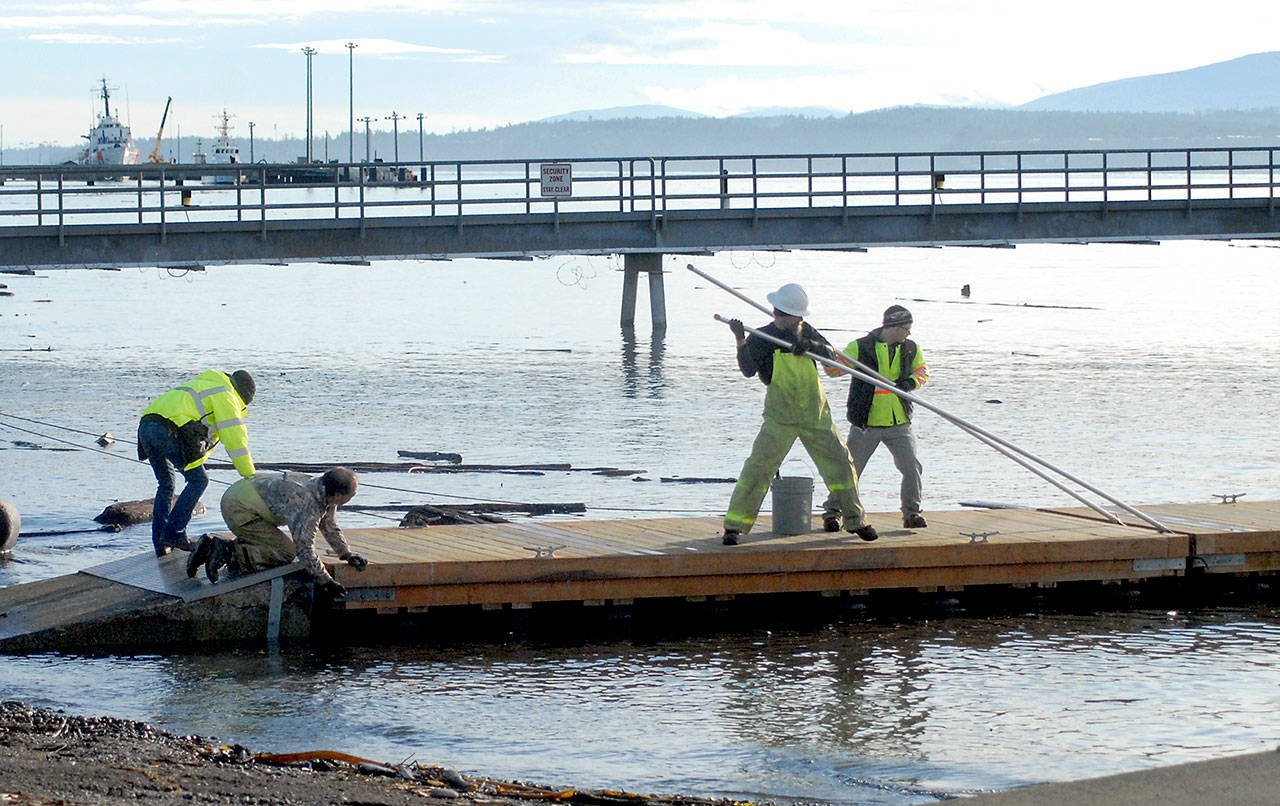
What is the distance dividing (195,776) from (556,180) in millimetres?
A: 22771

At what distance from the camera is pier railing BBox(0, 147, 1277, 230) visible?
2819cm

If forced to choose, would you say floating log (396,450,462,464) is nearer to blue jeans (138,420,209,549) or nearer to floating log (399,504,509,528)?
floating log (399,504,509,528)

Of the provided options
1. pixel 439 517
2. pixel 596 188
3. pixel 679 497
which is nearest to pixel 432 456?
pixel 679 497

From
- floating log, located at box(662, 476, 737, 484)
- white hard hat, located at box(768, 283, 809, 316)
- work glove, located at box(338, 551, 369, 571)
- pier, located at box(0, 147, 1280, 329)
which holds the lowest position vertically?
floating log, located at box(662, 476, 737, 484)

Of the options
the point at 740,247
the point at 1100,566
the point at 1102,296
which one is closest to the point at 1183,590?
the point at 1100,566

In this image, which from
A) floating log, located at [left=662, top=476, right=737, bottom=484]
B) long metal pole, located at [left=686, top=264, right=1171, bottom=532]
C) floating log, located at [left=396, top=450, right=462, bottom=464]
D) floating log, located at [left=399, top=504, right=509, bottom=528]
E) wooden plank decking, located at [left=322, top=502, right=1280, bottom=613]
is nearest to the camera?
wooden plank decking, located at [left=322, top=502, right=1280, bottom=613]

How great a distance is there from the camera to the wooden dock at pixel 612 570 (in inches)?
→ 392

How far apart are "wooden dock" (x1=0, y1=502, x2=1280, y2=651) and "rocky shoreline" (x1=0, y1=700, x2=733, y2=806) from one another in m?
1.82

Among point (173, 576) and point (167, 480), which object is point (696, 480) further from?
point (173, 576)

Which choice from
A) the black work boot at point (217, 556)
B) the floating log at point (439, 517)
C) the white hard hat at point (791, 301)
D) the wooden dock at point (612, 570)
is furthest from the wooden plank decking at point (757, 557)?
the white hard hat at point (791, 301)

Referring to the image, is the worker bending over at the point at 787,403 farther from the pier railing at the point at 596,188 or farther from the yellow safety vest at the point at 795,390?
the pier railing at the point at 596,188

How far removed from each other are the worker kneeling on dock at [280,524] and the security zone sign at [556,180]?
19362mm

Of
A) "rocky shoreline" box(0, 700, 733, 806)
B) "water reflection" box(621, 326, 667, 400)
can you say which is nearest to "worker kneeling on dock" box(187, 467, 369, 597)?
"rocky shoreline" box(0, 700, 733, 806)

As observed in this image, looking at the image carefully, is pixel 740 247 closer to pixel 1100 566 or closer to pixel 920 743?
pixel 1100 566
